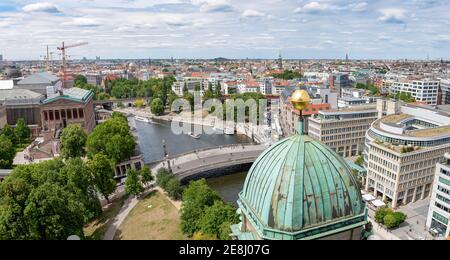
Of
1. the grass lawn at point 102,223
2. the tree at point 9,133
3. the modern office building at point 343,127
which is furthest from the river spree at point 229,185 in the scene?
the tree at point 9,133

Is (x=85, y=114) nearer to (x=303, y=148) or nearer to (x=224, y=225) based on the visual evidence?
(x=224, y=225)

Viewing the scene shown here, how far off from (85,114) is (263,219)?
279 feet

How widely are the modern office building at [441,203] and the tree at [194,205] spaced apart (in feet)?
93.2

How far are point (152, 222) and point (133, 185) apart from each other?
27.7 feet

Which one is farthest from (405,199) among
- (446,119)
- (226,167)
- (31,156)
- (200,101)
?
(200,101)

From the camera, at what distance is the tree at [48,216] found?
3416 centimetres

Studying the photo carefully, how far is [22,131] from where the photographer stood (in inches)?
3551

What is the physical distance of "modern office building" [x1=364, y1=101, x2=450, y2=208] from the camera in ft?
169

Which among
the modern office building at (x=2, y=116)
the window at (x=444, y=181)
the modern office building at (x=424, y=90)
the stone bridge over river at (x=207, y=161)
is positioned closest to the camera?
the window at (x=444, y=181)

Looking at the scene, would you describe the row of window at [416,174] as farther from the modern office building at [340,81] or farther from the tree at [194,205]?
the modern office building at [340,81]

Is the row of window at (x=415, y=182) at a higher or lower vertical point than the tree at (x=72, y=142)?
lower

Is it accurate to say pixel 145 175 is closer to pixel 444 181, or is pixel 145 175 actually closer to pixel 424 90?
pixel 444 181

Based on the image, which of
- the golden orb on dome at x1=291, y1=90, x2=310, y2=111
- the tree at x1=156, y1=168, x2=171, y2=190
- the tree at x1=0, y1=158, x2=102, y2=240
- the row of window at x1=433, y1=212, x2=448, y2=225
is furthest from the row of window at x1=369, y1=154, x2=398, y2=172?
the golden orb on dome at x1=291, y1=90, x2=310, y2=111
